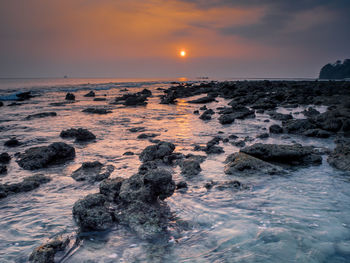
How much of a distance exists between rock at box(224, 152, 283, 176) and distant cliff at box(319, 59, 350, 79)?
170m

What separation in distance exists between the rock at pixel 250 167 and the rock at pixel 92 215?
3139 mm

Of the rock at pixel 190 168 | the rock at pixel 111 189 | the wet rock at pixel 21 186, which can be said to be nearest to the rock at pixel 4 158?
the wet rock at pixel 21 186

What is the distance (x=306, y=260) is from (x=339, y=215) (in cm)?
148

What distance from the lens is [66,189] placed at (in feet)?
15.2

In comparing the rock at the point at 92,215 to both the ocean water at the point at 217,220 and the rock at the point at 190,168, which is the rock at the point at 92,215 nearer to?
the ocean water at the point at 217,220

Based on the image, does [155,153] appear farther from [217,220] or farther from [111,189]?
[217,220]

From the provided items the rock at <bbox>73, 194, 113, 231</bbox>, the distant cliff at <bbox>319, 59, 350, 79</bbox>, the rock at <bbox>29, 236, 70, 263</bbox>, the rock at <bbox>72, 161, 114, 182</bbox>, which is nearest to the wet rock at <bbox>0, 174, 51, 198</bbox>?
the rock at <bbox>72, 161, 114, 182</bbox>

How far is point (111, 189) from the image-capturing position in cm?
407

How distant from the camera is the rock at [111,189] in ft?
13.0

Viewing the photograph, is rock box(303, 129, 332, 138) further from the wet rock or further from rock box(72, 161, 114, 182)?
the wet rock

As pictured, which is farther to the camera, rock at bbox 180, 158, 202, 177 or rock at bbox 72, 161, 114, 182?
rock at bbox 180, 158, 202, 177

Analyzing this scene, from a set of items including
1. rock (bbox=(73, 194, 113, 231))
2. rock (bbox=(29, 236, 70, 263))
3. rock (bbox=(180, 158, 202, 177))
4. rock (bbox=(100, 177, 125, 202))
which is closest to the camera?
rock (bbox=(29, 236, 70, 263))

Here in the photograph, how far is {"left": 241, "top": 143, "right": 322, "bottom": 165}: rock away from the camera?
5941 mm

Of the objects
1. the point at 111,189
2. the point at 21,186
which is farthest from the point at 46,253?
the point at 21,186
